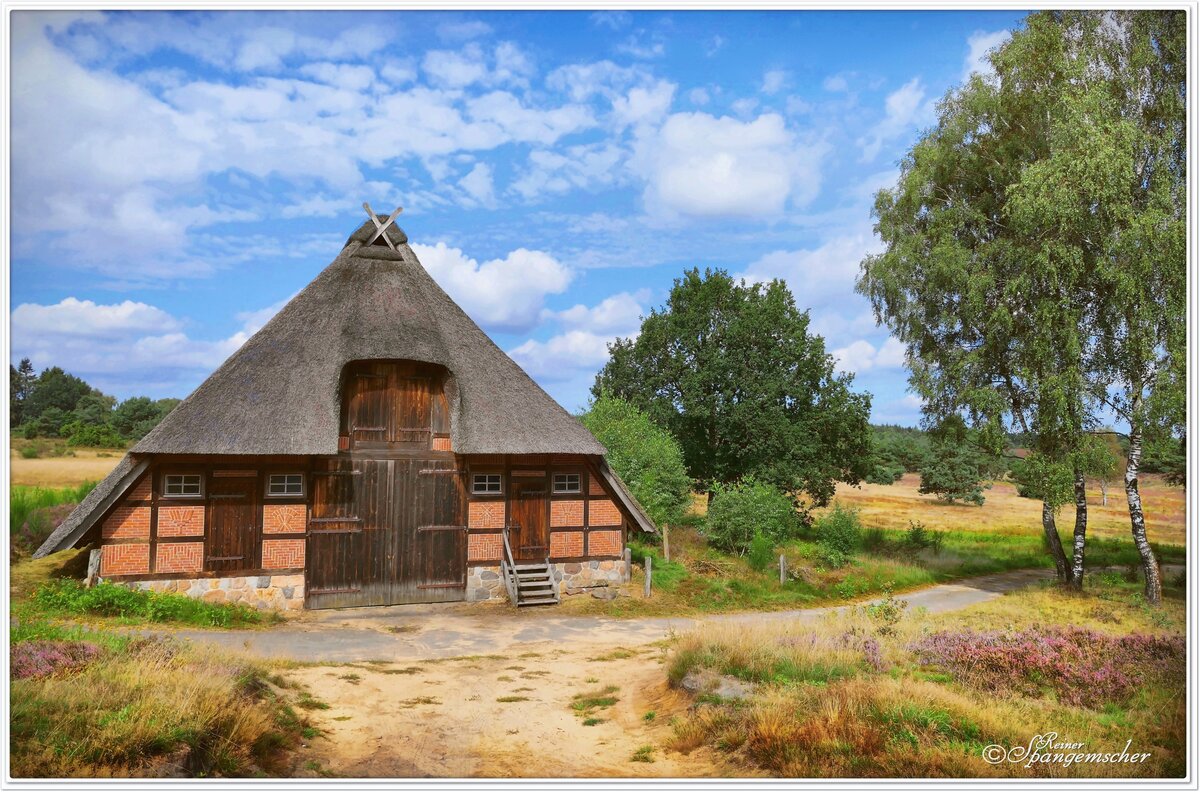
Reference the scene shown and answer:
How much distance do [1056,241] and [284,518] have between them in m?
16.9

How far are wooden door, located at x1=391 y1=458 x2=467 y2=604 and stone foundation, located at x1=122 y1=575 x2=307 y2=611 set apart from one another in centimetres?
187

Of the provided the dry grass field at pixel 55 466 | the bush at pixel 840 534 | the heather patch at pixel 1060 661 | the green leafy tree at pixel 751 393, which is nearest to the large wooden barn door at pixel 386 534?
the dry grass field at pixel 55 466

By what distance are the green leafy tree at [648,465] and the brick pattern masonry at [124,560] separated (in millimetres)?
11727

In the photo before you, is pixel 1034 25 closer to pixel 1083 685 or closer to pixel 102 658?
pixel 1083 685

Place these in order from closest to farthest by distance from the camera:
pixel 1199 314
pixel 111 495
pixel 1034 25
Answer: pixel 1199 314
pixel 111 495
pixel 1034 25

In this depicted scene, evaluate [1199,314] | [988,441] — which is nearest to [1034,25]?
[988,441]

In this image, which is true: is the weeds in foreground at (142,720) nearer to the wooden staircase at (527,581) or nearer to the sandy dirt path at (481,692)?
the sandy dirt path at (481,692)

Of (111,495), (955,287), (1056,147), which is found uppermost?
(1056,147)

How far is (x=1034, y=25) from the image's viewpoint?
692 inches

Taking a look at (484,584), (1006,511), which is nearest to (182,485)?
(484,584)

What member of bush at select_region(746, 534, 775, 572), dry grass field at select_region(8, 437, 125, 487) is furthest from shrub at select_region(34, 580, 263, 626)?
bush at select_region(746, 534, 775, 572)

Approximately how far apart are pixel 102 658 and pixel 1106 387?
18157 mm

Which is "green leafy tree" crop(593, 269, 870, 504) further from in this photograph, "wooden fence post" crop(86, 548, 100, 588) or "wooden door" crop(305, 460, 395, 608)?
"wooden fence post" crop(86, 548, 100, 588)

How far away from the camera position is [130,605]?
13031mm
